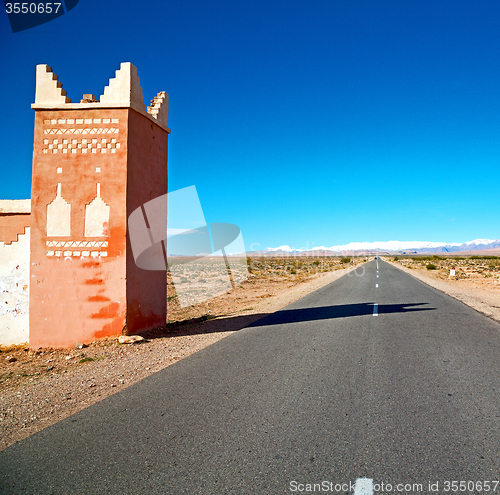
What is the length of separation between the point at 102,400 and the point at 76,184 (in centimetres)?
607

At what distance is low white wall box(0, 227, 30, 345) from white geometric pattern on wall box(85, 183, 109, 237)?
1.81 meters

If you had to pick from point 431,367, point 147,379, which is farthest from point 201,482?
point 431,367

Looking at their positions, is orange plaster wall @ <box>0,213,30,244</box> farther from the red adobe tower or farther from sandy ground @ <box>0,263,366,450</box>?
sandy ground @ <box>0,263,366,450</box>

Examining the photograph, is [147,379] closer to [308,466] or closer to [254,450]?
[254,450]

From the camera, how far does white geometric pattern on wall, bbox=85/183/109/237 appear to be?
9117 mm

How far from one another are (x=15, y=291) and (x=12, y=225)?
1.73 meters

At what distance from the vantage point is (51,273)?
29.8ft

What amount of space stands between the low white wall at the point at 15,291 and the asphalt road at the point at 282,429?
5.45m

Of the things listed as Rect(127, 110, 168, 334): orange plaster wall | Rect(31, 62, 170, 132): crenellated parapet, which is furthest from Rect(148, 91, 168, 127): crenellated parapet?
Rect(31, 62, 170, 132): crenellated parapet

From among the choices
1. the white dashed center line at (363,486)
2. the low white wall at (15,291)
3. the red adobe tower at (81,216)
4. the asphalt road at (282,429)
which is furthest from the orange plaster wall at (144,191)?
the white dashed center line at (363,486)

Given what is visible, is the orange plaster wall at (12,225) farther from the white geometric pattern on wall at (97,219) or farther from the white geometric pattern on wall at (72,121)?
the white geometric pattern on wall at (72,121)

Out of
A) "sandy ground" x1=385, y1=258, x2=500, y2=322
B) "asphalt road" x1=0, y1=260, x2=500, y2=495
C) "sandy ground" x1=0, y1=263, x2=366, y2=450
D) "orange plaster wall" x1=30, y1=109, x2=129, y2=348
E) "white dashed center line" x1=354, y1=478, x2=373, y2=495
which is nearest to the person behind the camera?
"white dashed center line" x1=354, y1=478, x2=373, y2=495

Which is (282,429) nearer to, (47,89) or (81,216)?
(81,216)

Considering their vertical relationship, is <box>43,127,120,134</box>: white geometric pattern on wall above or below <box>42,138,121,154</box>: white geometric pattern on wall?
above
